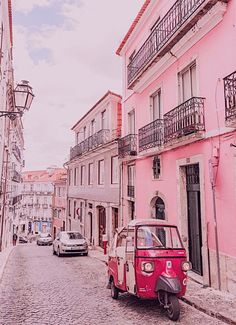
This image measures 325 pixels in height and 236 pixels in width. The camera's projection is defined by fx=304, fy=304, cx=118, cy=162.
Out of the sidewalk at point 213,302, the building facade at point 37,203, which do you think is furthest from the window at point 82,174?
the building facade at point 37,203

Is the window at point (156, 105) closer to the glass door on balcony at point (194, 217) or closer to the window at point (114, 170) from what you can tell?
the glass door on balcony at point (194, 217)

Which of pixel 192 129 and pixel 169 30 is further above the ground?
pixel 169 30

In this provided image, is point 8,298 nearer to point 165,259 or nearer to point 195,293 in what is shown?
point 165,259

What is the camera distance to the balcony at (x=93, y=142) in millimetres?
19141

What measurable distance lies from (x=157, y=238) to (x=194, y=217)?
9.96 feet

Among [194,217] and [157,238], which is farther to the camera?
[194,217]

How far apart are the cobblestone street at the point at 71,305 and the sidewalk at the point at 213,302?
0.53 ft

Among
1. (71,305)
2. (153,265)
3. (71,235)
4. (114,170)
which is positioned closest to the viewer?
(153,265)

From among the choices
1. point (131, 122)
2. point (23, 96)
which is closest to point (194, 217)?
point (23, 96)

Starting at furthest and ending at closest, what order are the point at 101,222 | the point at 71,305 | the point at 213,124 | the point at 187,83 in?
→ 1. the point at 101,222
2. the point at 187,83
3. the point at 213,124
4. the point at 71,305

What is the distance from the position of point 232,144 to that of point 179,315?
400 cm

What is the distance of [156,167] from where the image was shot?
39.2 ft

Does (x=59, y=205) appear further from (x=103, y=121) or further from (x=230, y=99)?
(x=230, y=99)

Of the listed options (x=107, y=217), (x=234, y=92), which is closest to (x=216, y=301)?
(x=234, y=92)
